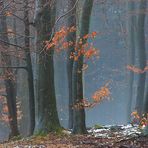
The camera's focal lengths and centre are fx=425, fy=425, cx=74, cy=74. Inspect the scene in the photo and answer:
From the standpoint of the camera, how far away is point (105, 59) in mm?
54594

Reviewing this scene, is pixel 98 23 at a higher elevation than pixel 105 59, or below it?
higher

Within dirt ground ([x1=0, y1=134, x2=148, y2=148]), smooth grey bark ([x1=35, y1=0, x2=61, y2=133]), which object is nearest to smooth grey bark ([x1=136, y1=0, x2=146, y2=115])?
smooth grey bark ([x1=35, y1=0, x2=61, y2=133])

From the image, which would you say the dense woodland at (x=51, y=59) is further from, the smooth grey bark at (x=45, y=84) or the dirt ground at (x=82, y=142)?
the dirt ground at (x=82, y=142)

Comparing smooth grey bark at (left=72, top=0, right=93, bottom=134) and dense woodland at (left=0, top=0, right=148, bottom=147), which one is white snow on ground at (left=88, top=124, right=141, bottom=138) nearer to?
dense woodland at (left=0, top=0, right=148, bottom=147)

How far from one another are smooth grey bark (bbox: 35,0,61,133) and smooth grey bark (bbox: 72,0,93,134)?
67 cm

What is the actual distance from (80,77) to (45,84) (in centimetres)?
114

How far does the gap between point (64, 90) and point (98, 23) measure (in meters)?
11.6

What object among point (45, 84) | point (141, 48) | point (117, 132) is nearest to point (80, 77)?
point (45, 84)

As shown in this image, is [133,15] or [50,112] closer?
[50,112]

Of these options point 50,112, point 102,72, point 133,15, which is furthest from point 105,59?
point 50,112

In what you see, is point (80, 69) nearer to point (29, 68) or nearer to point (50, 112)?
point (50, 112)

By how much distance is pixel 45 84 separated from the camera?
1314 cm

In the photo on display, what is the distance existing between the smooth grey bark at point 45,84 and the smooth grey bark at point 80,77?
2.21 ft

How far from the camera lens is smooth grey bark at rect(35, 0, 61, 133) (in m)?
13.0
